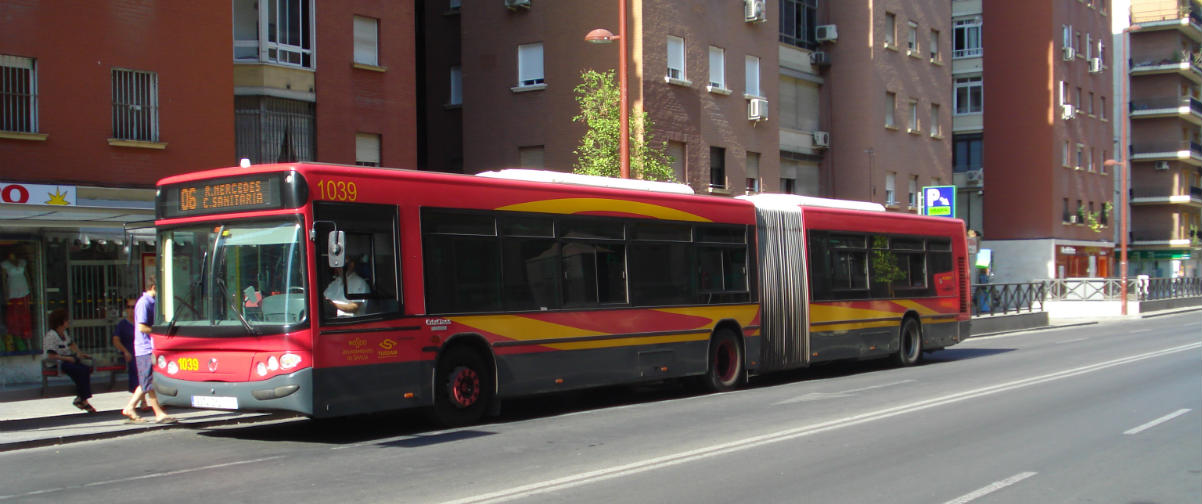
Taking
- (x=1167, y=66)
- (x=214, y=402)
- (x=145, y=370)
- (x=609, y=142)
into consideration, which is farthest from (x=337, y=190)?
(x=1167, y=66)

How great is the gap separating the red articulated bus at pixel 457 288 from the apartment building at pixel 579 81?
11632 mm

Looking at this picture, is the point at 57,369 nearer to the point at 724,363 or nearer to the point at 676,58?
the point at 724,363

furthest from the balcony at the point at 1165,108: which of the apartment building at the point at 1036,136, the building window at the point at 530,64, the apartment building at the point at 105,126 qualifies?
the apartment building at the point at 105,126

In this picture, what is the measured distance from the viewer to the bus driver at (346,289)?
11.1 metres

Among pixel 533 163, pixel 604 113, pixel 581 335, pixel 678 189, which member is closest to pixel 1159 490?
pixel 581 335

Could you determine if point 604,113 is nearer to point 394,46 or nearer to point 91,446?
point 394,46

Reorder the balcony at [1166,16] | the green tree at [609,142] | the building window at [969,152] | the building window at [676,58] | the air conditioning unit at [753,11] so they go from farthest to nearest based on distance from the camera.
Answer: the balcony at [1166,16] → the building window at [969,152] → the air conditioning unit at [753,11] → the building window at [676,58] → the green tree at [609,142]

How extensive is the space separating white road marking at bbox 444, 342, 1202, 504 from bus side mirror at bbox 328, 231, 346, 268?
11.3 feet

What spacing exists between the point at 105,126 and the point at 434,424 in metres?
9.28

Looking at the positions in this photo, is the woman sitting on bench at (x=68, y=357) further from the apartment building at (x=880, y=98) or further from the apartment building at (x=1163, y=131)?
the apartment building at (x=1163, y=131)

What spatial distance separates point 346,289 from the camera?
11.3m

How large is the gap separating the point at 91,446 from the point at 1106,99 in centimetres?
6240

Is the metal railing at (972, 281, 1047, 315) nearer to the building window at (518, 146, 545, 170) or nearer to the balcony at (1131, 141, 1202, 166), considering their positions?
the building window at (518, 146, 545, 170)

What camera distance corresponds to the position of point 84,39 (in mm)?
17906
